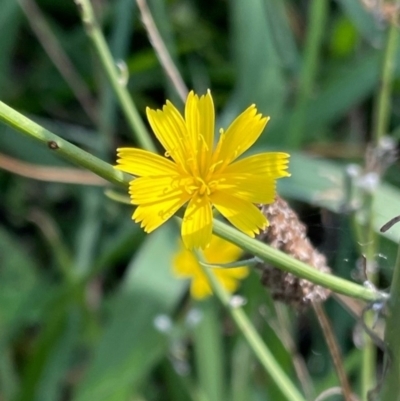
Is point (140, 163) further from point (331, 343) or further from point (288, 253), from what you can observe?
point (331, 343)

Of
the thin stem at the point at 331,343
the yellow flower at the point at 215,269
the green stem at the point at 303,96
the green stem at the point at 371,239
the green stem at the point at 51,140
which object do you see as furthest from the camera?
the green stem at the point at 303,96

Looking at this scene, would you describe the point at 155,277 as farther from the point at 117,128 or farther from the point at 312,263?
the point at 312,263

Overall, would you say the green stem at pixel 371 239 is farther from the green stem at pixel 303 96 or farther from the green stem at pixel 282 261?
the green stem at pixel 303 96

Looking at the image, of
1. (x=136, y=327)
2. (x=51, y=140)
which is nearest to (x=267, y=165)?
(x=51, y=140)

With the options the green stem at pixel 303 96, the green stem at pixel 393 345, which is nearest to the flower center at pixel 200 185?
the green stem at pixel 393 345

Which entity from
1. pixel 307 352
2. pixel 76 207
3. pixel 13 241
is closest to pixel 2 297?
pixel 13 241
